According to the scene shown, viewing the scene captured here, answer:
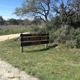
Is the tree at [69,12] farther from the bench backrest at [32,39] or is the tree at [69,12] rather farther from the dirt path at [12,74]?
the dirt path at [12,74]

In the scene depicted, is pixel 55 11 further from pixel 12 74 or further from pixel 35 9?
pixel 12 74

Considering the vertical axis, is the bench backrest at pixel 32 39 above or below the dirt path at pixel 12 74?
above

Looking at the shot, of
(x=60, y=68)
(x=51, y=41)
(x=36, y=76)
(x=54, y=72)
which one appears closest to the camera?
(x=36, y=76)

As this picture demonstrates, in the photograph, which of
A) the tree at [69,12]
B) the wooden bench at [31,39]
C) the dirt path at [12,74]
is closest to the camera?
the dirt path at [12,74]

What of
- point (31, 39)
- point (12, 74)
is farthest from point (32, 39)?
point (12, 74)

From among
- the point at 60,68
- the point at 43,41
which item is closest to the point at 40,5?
the point at 43,41

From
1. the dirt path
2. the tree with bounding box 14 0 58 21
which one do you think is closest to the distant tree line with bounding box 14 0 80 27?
the tree with bounding box 14 0 58 21

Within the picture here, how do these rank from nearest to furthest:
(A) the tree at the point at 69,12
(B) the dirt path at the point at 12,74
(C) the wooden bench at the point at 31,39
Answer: (B) the dirt path at the point at 12,74
(C) the wooden bench at the point at 31,39
(A) the tree at the point at 69,12

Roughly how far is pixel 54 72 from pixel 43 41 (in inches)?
253

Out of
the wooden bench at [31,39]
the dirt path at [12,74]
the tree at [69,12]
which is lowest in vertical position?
the dirt path at [12,74]

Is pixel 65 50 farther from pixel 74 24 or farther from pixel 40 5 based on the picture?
pixel 40 5

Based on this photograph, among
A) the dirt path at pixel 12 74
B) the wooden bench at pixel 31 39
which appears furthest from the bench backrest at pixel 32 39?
the dirt path at pixel 12 74

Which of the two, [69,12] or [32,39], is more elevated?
[69,12]

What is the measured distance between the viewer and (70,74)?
18.7ft
